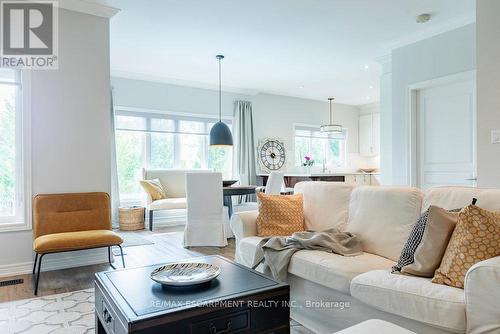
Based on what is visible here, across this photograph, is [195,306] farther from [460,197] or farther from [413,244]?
[460,197]

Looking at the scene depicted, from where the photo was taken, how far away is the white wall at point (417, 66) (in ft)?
13.5

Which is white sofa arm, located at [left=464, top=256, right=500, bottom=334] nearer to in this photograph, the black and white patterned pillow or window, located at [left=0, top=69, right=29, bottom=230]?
the black and white patterned pillow

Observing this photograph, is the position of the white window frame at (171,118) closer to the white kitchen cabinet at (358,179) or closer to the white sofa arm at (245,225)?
the white kitchen cabinet at (358,179)

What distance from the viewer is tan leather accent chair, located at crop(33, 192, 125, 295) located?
10.1 ft

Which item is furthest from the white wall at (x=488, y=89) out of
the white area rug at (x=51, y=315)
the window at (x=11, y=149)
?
the window at (x=11, y=149)

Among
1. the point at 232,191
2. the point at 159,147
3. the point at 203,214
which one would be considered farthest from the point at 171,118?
A: the point at 203,214

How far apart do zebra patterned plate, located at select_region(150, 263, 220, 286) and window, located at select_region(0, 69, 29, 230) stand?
255 centimetres

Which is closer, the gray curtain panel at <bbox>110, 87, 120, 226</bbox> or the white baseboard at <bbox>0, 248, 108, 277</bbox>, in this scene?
the white baseboard at <bbox>0, 248, 108, 277</bbox>

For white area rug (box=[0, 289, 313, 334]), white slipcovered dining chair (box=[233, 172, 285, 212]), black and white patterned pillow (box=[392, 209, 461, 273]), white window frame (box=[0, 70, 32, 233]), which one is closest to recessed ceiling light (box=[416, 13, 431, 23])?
white slipcovered dining chair (box=[233, 172, 285, 212])

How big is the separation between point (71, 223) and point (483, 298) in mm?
3508

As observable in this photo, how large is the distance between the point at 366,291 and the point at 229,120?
6100 millimetres

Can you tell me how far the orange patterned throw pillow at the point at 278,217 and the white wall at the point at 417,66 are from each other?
8.52 ft

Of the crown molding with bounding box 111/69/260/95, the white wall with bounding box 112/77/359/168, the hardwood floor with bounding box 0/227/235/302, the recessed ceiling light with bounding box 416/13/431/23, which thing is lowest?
the hardwood floor with bounding box 0/227/235/302

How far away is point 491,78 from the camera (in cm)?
309
